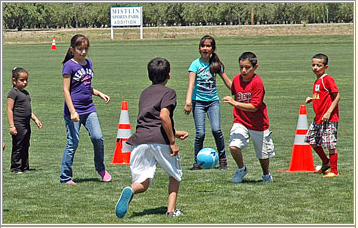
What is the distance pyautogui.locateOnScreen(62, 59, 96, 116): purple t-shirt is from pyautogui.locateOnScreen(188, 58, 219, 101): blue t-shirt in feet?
5.63

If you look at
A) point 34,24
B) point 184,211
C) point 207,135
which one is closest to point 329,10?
point 34,24

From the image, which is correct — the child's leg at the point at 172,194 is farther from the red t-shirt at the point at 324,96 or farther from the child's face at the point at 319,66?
the child's face at the point at 319,66

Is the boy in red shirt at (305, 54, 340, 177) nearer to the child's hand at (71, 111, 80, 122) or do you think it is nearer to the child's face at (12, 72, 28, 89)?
the child's hand at (71, 111, 80, 122)

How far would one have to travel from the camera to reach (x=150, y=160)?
290 inches

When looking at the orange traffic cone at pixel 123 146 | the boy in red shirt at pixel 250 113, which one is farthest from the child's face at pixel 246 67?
the orange traffic cone at pixel 123 146

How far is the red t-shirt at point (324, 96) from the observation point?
9698mm

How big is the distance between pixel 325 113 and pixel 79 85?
10.0 feet

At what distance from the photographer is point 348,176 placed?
9.90 m

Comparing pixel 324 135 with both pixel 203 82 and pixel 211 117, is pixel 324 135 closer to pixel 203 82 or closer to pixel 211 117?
pixel 211 117

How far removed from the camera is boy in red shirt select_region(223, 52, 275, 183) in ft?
29.6

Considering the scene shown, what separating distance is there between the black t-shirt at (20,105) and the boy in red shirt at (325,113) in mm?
3747

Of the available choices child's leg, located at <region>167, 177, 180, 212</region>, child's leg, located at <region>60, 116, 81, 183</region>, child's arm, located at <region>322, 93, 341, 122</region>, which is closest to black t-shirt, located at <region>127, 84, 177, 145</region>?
child's leg, located at <region>167, 177, 180, 212</region>

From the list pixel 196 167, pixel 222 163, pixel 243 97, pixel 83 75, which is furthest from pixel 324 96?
pixel 83 75

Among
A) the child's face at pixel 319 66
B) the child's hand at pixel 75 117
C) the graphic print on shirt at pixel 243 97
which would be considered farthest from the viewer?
the child's face at pixel 319 66
